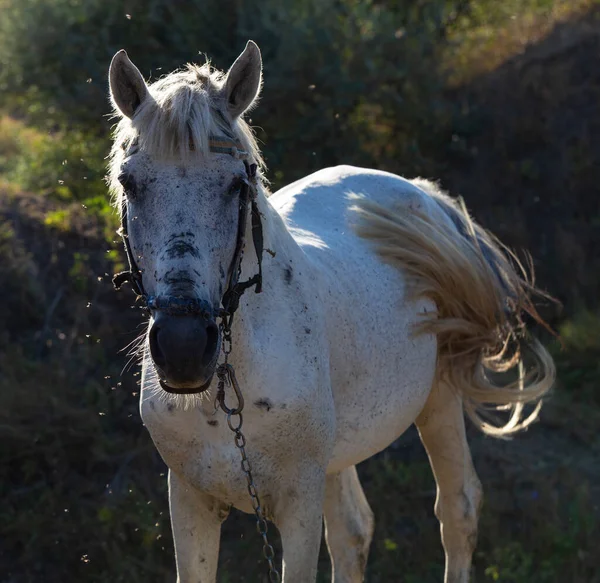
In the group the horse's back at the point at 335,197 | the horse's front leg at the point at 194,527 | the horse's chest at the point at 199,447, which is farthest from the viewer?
the horse's back at the point at 335,197

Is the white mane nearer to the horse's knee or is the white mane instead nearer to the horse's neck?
the horse's neck

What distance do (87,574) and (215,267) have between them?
3.28 m

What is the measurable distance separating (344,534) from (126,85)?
225cm

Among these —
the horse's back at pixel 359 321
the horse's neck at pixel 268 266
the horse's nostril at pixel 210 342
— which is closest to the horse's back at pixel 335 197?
the horse's back at pixel 359 321

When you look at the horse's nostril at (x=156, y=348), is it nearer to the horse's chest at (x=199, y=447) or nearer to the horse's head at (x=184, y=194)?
the horse's head at (x=184, y=194)

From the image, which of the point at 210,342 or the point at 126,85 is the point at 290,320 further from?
the point at 126,85

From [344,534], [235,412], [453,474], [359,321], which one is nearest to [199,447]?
[235,412]

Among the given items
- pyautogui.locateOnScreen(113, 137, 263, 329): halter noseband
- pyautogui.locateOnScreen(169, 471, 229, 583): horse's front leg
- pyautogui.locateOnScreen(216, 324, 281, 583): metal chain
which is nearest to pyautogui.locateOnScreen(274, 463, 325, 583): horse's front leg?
pyautogui.locateOnScreen(216, 324, 281, 583): metal chain

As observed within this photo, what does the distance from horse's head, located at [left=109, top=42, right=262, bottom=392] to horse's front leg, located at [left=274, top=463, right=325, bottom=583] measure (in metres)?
0.68

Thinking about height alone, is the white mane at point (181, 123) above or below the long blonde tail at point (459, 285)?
above

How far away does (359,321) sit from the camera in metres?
3.54

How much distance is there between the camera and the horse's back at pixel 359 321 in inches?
135

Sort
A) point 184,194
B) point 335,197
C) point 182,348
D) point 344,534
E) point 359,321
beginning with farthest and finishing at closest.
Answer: point 344,534 < point 335,197 < point 359,321 < point 184,194 < point 182,348

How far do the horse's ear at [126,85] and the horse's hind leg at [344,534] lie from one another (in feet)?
6.55
